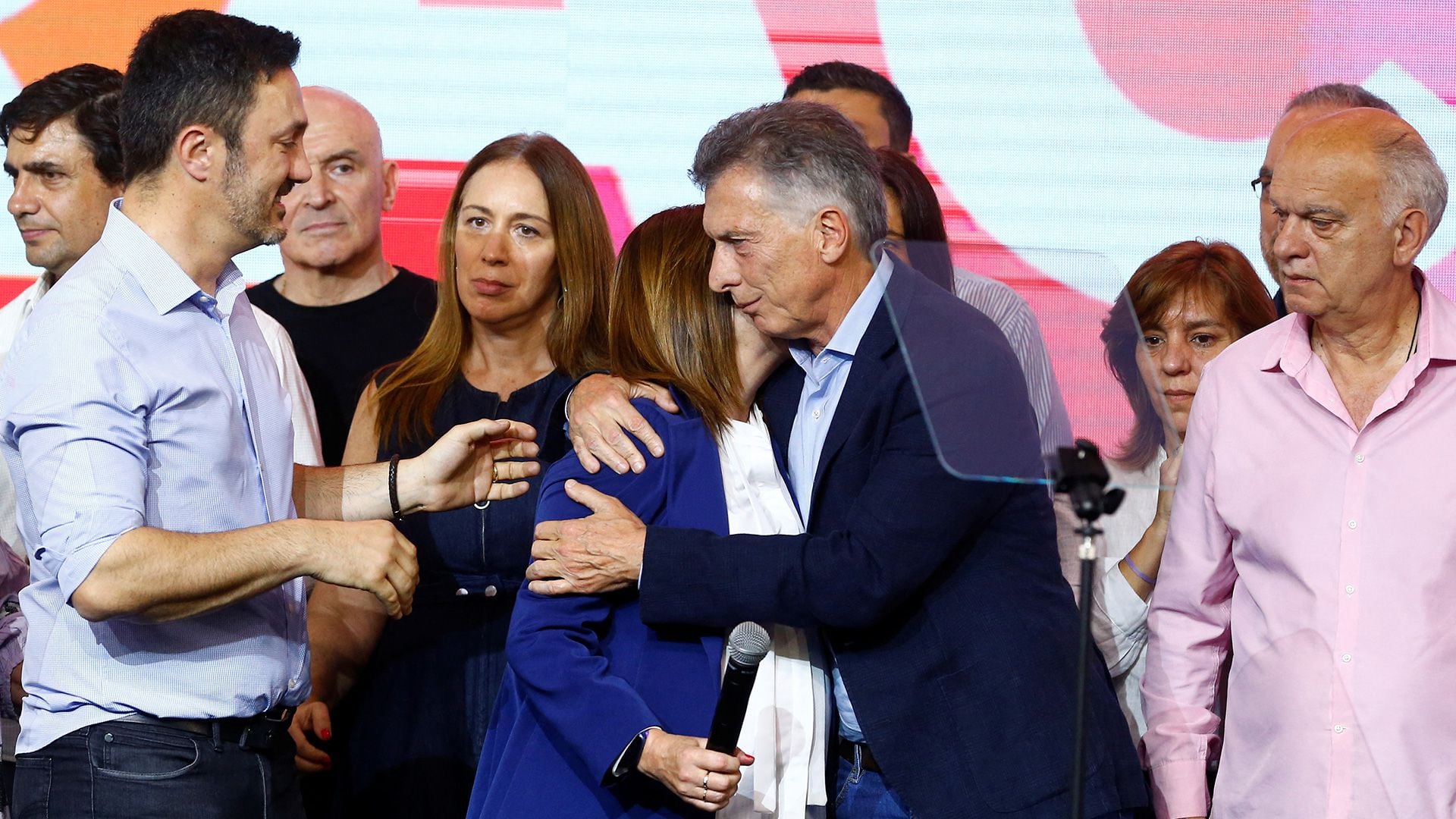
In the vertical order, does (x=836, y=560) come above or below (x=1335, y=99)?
below

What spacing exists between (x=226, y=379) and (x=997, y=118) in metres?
2.49

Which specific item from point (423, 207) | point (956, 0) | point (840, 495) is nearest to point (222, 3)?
point (423, 207)

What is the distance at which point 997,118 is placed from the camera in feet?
12.9

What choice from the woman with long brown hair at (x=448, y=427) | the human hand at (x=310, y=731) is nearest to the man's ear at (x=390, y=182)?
the woman with long brown hair at (x=448, y=427)

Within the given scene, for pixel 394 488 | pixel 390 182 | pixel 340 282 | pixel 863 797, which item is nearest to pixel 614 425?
pixel 394 488

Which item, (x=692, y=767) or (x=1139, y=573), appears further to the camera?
(x=1139, y=573)

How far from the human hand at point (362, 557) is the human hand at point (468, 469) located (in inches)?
13.5

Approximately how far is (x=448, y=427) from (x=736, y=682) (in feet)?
4.11

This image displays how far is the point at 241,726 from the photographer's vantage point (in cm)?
203

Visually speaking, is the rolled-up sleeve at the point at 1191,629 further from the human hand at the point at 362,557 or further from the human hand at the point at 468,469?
the human hand at the point at 362,557

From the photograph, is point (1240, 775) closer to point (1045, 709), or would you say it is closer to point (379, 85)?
point (1045, 709)

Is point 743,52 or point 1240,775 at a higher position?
point 743,52

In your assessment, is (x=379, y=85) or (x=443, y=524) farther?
(x=379, y=85)

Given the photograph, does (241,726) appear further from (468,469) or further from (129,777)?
(468,469)
